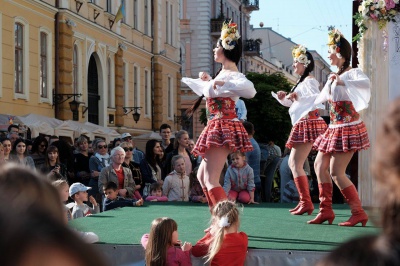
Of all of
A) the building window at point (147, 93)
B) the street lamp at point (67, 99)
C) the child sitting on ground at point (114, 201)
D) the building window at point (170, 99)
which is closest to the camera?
the child sitting on ground at point (114, 201)

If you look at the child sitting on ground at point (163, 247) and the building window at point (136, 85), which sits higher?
the building window at point (136, 85)

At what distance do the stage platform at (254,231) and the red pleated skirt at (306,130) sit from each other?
2.50 ft

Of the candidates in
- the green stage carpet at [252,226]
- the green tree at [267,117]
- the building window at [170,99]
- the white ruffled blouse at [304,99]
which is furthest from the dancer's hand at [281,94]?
the building window at [170,99]

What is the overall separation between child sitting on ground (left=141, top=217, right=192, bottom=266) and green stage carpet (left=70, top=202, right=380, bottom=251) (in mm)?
419

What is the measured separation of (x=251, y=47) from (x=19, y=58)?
33650 mm

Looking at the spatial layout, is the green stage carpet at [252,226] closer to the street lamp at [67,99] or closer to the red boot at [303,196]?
the red boot at [303,196]

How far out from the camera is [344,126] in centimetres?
684

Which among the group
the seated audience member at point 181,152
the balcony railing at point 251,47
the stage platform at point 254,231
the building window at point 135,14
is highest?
the balcony railing at point 251,47

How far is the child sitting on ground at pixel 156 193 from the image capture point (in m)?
10.0

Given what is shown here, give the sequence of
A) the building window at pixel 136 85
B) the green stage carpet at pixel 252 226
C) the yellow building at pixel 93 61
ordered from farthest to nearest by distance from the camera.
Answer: the building window at pixel 136 85
the yellow building at pixel 93 61
the green stage carpet at pixel 252 226

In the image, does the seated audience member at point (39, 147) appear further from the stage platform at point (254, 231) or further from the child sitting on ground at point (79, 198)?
the child sitting on ground at point (79, 198)

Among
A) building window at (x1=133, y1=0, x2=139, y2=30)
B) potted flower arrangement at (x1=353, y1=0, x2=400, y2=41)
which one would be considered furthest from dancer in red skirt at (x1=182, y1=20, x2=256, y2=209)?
building window at (x1=133, y1=0, x2=139, y2=30)

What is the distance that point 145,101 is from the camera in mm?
32188

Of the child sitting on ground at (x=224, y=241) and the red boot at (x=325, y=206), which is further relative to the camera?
the red boot at (x=325, y=206)
